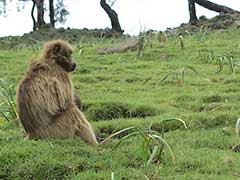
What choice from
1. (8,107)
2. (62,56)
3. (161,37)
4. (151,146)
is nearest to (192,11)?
(161,37)

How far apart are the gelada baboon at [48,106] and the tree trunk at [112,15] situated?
1584cm

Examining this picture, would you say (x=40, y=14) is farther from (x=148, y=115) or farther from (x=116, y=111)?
(x=148, y=115)

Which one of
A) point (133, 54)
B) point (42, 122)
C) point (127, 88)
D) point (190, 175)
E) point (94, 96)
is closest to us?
point (190, 175)

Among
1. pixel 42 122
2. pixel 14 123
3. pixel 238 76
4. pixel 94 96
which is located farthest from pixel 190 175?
pixel 238 76

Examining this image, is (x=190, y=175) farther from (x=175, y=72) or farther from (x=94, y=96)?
(x=175, y=72)

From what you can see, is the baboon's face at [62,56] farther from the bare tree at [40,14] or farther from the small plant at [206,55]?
the bare tree at [40,14]

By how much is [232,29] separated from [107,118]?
9.29 meters

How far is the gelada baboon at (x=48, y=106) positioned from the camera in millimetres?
7004

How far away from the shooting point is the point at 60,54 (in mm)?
7742

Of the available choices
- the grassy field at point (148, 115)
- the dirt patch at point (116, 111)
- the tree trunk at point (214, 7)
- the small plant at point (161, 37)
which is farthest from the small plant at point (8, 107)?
the tree trunk at point (214, 7)

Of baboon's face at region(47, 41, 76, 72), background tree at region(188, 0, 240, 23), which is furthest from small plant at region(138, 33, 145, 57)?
background tree at region(188, 0, 240, 23)

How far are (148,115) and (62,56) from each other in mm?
2022

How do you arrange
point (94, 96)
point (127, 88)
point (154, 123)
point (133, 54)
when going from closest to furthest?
point (154, 123), point (94, 96), point (127, 88), point (133, 54)

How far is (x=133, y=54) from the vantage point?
48.0 feet
